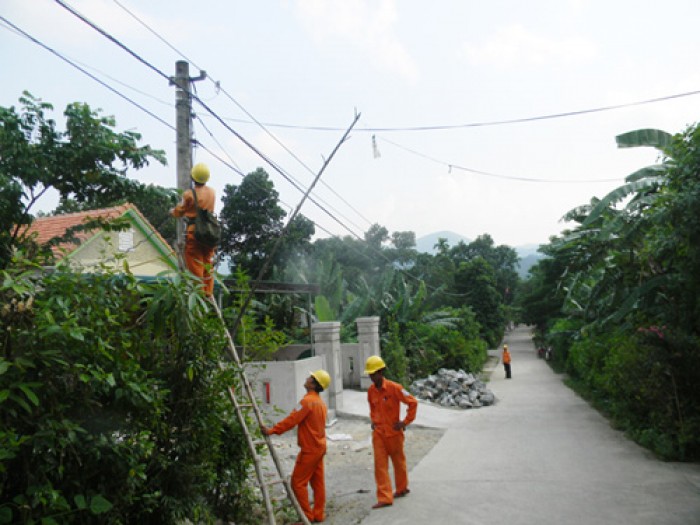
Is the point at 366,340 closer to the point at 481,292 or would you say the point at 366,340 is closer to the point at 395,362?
the point at 395,362

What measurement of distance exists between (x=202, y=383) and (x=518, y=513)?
3552 millimetres

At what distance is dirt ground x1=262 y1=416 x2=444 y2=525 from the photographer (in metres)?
6.77

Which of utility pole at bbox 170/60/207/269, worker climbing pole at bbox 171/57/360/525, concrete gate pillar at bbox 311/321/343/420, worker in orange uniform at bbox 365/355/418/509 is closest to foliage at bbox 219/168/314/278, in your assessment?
concrete gate pillar at bbox 311/321/343/420

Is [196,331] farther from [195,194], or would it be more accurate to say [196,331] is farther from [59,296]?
[195,194]

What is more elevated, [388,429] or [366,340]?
[366,340]

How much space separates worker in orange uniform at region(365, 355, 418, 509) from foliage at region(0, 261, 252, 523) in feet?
6.90

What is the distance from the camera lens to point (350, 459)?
9281 mm

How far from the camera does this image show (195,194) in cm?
621

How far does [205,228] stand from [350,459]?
490cm

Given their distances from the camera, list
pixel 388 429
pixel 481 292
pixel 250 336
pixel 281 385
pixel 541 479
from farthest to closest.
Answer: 1. pixel 481 292
2. pixel 281 385
3. pixel 541 479
4. pixel 388 429
5. pixel 250 336

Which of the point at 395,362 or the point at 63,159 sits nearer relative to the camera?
the point at 63,159

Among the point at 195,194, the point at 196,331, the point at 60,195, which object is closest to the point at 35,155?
the point at 60,195

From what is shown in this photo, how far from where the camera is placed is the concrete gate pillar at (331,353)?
12336 mm

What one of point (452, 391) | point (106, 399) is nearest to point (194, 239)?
point (106, 399)
